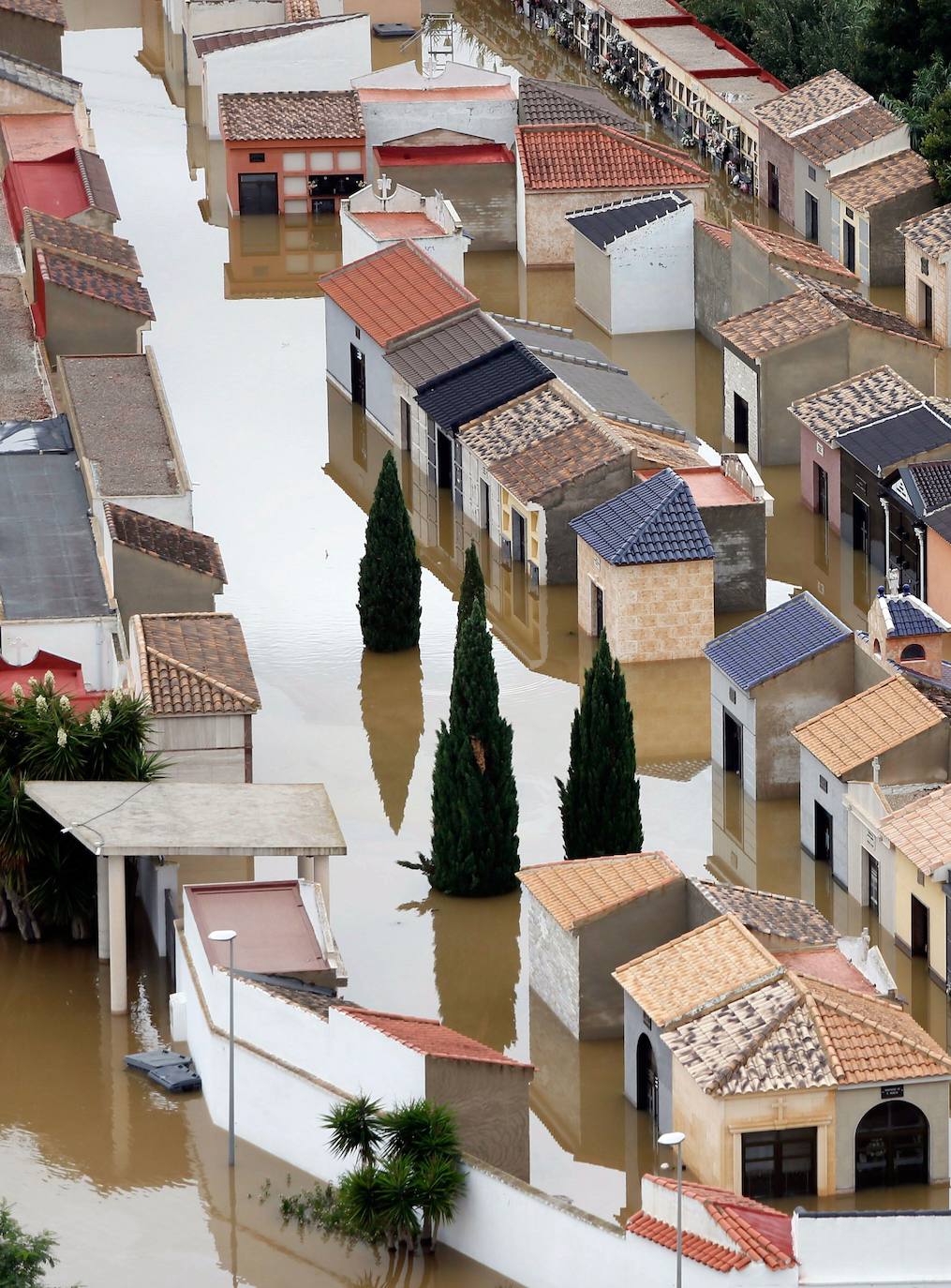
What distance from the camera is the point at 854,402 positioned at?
237 ft

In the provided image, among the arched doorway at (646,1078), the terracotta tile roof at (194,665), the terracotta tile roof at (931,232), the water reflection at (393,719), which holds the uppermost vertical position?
the terracotta tile roof at (931,232)

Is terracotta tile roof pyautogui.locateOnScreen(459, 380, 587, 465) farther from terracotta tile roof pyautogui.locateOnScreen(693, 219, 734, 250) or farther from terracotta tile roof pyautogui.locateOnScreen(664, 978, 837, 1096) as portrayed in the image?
terracotta tile roof pyautogui.locateOnScreen(664, 978, 837, 1096)

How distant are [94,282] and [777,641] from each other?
28.7 metres

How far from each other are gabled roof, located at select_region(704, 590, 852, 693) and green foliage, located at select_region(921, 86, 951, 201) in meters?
32.0

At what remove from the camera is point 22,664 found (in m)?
61.4

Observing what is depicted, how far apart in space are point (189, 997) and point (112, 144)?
63327 millimetres

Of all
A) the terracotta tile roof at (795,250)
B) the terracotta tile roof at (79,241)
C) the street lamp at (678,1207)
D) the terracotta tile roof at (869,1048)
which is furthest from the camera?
the terracotta tile roof at (79,241)

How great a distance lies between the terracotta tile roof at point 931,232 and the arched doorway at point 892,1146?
42345mm

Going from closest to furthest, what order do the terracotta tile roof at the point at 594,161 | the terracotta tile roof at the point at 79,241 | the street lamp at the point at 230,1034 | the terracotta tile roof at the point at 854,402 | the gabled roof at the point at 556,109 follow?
1. the street lamp at the point at 230,1034
2. the terracotta tile roof at the point at 854,402
3. the terracotta tile roof at the point at 79,241
4. the terracotta tile roof at the point at 594,161
5. the gabled roof at the point at 556,109

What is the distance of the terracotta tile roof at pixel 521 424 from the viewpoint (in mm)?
71812

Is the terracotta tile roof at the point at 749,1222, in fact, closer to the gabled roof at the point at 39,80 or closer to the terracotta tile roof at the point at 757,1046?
the terracotta tile roof at the point at 757,1046

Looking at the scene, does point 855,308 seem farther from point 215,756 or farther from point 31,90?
point 31,90

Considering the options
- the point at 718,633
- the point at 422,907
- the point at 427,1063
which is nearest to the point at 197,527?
the point at 718,633

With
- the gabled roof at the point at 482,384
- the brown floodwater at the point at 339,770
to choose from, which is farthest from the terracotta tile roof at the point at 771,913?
the gabled roof at the point at 482,384
